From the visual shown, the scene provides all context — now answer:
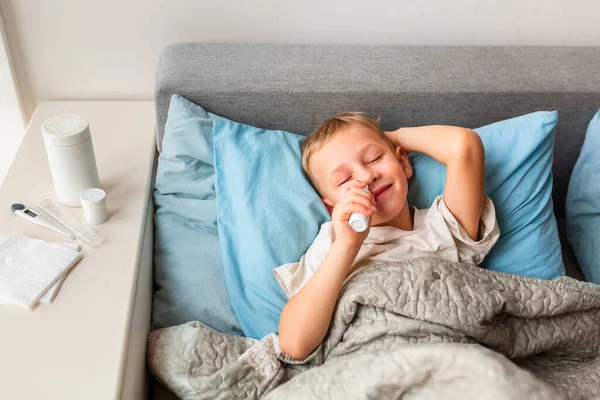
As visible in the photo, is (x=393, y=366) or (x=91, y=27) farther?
(x=91, y=27)

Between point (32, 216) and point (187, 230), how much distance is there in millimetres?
324

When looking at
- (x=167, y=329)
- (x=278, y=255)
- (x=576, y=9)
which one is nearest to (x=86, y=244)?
(x=167, y=329)

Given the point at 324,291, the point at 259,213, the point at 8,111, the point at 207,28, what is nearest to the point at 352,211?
the point at 324,291

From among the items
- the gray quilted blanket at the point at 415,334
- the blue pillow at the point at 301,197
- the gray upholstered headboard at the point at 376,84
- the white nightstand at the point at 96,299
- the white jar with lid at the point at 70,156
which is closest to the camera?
the white nightstand at the point at 96,299

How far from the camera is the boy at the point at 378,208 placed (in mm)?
1072

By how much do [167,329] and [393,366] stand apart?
1.55ft

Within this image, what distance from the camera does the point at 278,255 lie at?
1.21 meters

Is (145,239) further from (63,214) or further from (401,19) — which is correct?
(401,19)

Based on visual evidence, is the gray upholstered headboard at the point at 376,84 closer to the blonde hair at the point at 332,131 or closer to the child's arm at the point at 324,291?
the blonde hair at the point at 332,131

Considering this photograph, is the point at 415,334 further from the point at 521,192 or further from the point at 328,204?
the point at 521,192

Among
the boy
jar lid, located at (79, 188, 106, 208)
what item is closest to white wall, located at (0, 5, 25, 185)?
jar lid, located at (79, 188, 106, 208)

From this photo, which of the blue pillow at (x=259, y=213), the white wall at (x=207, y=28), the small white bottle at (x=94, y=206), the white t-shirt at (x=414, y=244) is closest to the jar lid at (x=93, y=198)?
the small white bottle at (x=94, y=206)

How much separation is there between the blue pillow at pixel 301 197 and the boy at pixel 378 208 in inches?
1.9

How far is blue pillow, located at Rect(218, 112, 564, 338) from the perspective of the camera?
1224 millimetres
